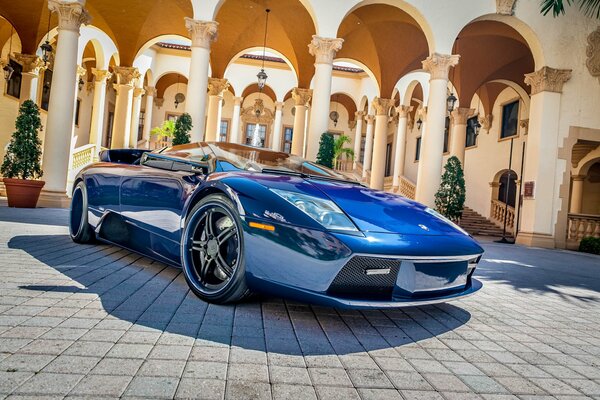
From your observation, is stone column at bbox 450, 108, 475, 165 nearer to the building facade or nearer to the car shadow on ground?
the building facade

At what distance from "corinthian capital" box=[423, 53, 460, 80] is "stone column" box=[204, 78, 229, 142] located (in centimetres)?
1042

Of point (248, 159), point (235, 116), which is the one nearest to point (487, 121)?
point (235, 116)

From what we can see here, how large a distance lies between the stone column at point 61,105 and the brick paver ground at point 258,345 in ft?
27.0

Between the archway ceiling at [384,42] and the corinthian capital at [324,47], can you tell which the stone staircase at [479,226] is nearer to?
the archway ceiling at [384,42]

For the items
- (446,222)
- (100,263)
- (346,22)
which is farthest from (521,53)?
(100,263)

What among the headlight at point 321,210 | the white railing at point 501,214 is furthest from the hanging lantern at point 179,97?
the headlight at point 321,210

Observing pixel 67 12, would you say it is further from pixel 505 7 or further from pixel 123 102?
pixel 505 7

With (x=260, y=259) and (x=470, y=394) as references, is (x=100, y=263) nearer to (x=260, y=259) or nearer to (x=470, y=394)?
(x=260, y=259)

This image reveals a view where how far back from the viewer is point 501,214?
18531mm

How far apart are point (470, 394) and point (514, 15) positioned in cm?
1400

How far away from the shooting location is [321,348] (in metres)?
1.99

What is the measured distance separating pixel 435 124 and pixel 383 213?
10.8 meters

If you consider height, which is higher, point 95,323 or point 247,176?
point 247,176

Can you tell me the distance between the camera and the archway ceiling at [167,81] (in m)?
27.6
